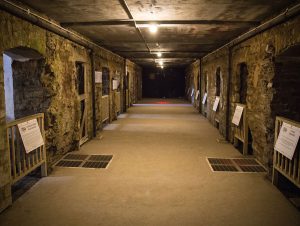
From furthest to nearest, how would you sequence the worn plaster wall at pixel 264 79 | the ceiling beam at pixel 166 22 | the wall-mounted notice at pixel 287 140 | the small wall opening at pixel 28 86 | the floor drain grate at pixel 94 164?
the floor drain grate at pixel 94 164, the ceiling beam at pixel 166 22, the small wall opening at pixel 28 86, the worn plaster wall at pixel 264 79, the wall-mounted notice at pixel 287 140

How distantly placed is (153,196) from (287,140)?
199 cm

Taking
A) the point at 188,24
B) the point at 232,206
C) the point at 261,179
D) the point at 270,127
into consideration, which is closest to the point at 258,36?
the point at 188,24

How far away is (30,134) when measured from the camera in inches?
150

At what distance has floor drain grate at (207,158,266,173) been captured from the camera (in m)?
4.66

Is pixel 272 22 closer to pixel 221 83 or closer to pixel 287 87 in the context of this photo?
pixel 287 87

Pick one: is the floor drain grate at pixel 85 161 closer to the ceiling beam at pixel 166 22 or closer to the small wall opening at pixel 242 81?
the ceiling beam at pixel 166 22

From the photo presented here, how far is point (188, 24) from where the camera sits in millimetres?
4992

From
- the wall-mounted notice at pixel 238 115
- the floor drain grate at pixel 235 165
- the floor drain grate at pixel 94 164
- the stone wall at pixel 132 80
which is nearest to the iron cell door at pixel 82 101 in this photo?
the floor drain grate at pixel 94 164

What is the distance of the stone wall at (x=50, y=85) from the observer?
326cm

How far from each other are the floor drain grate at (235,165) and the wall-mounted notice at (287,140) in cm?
97

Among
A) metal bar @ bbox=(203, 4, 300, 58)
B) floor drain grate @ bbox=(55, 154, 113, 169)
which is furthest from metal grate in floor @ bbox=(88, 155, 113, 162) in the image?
metal bar @ bbox=(203, 4, 300, 58)

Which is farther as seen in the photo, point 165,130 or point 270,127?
point 165,130

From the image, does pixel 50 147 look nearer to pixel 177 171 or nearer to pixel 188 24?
pixel 177 171

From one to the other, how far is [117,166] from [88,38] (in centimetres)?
357
